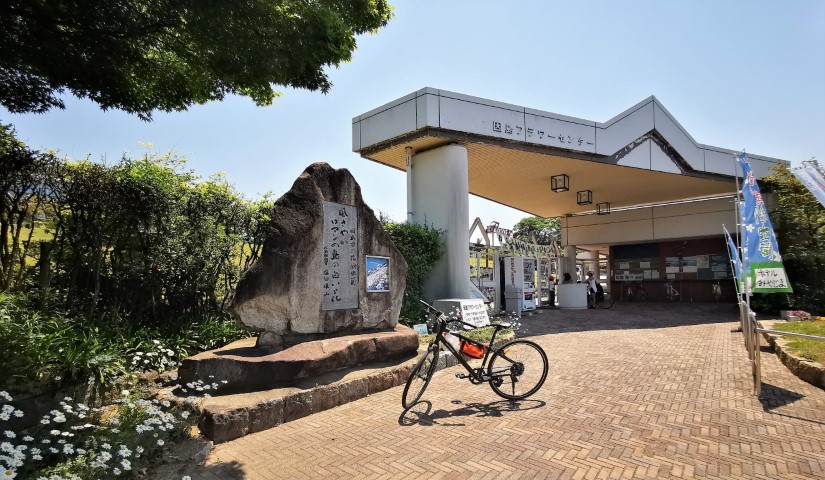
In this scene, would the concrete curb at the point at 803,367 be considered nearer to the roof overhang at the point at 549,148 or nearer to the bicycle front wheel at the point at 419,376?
the bicycle front wheel at the point at 419,376

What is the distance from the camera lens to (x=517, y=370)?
528 centimetres

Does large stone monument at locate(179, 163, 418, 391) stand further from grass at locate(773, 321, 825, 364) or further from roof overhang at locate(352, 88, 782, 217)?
grass at locate(773, 321, 825, 364)

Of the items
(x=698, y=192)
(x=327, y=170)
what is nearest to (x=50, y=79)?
(x=327, y=170)

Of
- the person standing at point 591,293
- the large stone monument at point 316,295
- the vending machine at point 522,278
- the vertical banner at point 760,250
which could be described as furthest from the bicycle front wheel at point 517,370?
the person standing at point 591,293

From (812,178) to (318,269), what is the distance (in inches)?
247

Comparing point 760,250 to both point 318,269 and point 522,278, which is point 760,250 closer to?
point 318,269

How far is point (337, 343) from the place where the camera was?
5.76 metres

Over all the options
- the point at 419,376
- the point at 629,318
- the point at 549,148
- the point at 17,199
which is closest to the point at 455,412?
the point at 419,376

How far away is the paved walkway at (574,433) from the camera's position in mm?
3479

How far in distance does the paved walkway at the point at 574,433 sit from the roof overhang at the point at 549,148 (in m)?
6.30

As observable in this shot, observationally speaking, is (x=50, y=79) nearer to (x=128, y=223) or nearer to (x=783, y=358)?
(x=128, y=223)

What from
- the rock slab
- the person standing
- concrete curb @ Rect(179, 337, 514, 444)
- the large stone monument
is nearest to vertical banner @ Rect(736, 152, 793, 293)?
the large stone monument

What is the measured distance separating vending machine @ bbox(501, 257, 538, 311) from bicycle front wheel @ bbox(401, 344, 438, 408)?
9.14 meters

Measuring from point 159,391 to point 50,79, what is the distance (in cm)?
329
